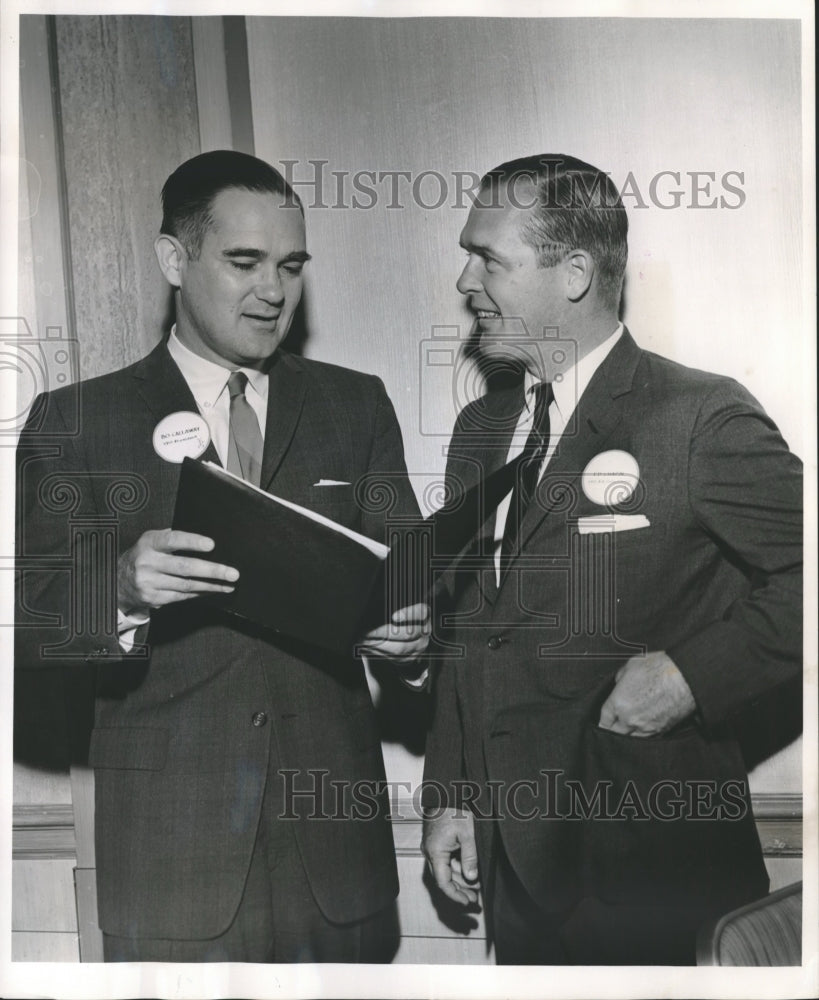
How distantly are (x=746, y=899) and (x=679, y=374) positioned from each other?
111 centimetres

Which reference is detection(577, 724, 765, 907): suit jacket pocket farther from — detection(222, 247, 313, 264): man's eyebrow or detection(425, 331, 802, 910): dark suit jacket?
detection(222, 247, 313, 264): man's eyebrow

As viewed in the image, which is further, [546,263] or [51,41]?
[51,41]

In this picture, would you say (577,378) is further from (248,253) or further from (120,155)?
(120,155)

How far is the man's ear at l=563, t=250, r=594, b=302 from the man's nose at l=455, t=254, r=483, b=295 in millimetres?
188

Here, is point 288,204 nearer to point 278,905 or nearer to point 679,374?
point 679,374

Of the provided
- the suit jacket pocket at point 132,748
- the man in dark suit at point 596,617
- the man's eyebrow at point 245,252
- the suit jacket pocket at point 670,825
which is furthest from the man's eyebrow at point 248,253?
the suit jacket pocket at point 670,825

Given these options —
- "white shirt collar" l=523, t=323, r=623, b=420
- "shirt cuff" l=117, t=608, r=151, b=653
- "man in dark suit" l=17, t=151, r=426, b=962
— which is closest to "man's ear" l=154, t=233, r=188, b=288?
"man in dark suit" l=17, t=151, r=426, b=962

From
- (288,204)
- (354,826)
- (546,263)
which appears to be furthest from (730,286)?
(354,826)

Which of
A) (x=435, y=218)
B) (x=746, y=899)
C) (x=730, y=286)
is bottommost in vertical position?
(x=746, y=899)

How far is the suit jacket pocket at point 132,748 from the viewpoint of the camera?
2.28 meters

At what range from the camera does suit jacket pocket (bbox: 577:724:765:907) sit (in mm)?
2285

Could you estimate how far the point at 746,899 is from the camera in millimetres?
2311

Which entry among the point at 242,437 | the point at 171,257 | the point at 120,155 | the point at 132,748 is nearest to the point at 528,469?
the point at 242,437

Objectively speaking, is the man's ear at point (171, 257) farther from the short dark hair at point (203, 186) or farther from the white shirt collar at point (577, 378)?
the white shirt collar at point (577, 378)
